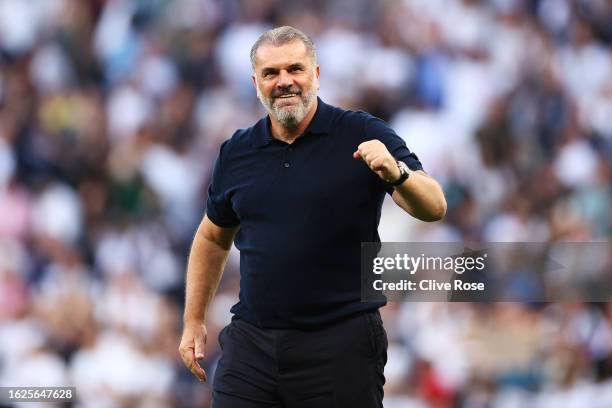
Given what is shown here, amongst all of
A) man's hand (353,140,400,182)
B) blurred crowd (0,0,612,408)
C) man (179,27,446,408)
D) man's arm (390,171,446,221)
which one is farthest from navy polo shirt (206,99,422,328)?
blurred crowd (0,0,612,408)

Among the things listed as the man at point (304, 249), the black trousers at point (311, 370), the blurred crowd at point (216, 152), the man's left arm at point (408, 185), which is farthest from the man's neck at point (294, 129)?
the blurred crowd at point (216, 152)

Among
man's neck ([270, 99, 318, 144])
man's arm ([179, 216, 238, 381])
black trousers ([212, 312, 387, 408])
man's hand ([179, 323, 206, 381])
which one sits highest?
man's neck ([270, 99, 318, 144])

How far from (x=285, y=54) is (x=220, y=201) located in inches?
21.2

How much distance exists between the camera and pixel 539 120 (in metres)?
7.48

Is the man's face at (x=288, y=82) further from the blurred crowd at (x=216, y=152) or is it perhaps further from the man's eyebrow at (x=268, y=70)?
the blurred crowd at (x=216, y=152)

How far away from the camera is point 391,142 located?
132 inches

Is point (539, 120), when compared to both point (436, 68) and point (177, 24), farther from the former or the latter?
point (177, 24)

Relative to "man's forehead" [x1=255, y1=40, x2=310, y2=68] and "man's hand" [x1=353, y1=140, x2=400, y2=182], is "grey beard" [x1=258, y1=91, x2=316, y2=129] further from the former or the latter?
"man's hand" [x1=353, y1=140, x2=400, y2=182]

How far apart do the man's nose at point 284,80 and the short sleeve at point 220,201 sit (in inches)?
13.6

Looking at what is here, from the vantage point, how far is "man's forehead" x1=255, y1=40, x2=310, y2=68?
11.4 ft

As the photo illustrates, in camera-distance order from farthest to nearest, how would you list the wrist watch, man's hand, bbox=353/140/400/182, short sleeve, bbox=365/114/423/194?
short sleeve, bbox=365/114/423/194
the wrist watch
man's hand, bbox=353/140/400/182

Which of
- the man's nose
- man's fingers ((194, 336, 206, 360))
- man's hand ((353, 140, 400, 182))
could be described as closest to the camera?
man's hand ((353, 140, 400, 182))

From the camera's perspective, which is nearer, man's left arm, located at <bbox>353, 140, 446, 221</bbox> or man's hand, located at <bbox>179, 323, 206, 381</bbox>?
man's left arm, located at <bbox>353, 140, 446, 221</bbox>

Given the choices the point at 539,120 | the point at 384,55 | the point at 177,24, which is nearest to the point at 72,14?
the point at 177,24
